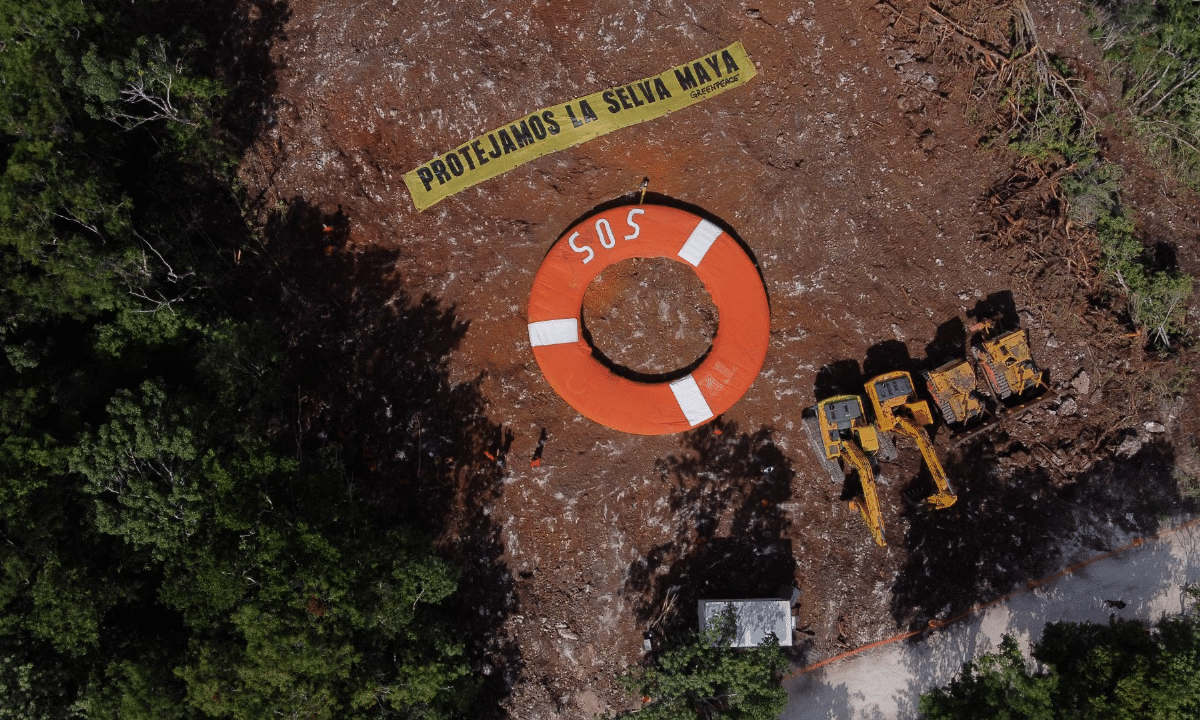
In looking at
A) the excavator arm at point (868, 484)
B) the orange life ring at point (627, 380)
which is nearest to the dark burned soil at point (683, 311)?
the orange life ring at point (627, 380)

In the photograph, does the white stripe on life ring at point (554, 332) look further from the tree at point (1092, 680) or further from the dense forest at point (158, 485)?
the tree at point (1092, 680)

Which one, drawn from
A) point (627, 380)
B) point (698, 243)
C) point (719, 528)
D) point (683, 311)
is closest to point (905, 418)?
point (719, 528)

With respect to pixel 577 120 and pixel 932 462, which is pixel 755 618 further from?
pixel 577 120

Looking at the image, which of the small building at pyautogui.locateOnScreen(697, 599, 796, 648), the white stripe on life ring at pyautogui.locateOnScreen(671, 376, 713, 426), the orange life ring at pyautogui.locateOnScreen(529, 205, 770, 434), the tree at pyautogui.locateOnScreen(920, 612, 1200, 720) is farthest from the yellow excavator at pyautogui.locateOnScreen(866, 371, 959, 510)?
the small building at pyautogui.locateOnScreen(697, 599, 796, 648)

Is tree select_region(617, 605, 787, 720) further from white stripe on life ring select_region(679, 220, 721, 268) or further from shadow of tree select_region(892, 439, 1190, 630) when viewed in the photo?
white stripe on life ring select_region(679, 220, 721, 268)

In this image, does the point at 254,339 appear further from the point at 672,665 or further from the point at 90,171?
the point at 672,665

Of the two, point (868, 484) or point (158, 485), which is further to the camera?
point (868, 484)
